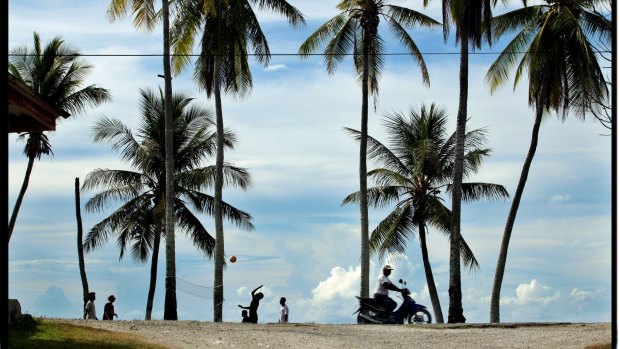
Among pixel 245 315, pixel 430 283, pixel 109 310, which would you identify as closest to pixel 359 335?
pixel 245 315

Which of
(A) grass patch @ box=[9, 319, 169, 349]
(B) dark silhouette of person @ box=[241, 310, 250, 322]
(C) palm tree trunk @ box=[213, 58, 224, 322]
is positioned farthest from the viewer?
(C) palm tree trunk @ box=[213, 58, 224, 322]

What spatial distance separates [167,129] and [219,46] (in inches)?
125

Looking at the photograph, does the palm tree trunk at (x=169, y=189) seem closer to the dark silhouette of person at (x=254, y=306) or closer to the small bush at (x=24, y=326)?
the dark silhouette of person at (x=254, y=306)

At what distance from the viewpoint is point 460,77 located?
3050cm

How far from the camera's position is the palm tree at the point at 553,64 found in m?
31.0

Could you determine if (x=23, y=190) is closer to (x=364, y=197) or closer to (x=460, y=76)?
(x=364, y=197)

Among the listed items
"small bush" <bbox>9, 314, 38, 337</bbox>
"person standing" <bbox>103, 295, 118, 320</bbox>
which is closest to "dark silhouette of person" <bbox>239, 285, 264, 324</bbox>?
"person standing" <bbox>103, 295, 118, 320</bbox>

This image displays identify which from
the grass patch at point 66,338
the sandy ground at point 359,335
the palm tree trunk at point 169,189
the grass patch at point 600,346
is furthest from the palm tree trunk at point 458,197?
the grass patch at point 66,338

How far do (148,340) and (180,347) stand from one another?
0.73 meters

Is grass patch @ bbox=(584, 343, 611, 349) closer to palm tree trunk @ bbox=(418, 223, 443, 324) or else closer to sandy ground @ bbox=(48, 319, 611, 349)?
sandy ground @ bbox=(48, 319, 611, 349)

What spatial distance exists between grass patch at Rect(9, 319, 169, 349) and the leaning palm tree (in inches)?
499

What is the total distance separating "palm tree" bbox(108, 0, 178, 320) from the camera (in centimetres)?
3025

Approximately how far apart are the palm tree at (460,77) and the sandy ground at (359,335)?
5547 mm

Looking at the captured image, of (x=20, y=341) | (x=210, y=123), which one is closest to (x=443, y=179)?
(x=210, y=123)
